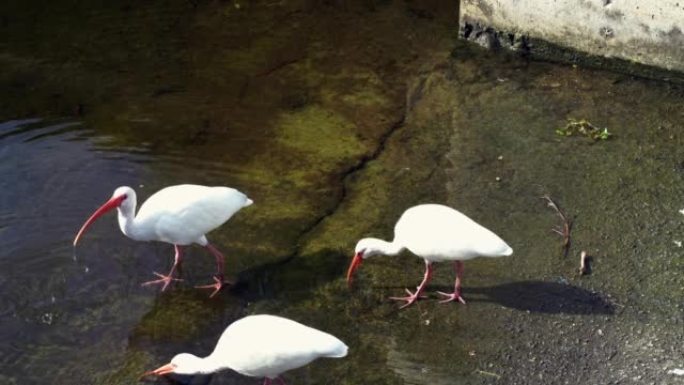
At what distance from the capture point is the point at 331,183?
591cm

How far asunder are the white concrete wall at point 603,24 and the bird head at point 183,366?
12.9 ft

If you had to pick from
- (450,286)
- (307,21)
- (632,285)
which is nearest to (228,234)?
(450,286)

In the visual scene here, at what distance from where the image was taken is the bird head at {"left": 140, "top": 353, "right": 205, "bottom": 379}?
4344 millimetres

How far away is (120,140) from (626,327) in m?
3.50

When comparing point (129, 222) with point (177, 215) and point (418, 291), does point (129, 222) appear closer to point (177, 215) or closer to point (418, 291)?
point (177, 215)

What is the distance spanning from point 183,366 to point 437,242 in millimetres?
1404

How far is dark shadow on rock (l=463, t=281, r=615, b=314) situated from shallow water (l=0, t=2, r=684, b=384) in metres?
0.01

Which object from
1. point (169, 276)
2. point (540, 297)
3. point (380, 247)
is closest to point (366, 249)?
point (380, 247)

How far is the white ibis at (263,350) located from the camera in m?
4.20

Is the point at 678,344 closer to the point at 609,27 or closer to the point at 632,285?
the point at 632,285

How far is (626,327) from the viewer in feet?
15.5

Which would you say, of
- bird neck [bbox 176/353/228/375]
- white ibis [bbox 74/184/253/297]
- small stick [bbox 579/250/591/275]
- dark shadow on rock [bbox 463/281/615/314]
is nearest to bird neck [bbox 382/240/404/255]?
dark shadow on rock [bbox 463/281/615/314]

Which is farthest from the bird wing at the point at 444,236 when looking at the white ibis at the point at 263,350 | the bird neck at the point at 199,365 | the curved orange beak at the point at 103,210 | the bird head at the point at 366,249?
the curved orange beak at the point at 103,210

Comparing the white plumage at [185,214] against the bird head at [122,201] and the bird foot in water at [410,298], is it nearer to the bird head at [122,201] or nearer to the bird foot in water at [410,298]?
the bird head at [122,201]
